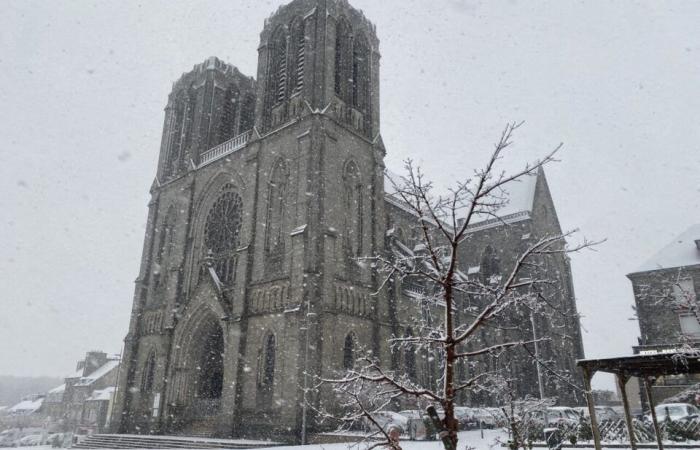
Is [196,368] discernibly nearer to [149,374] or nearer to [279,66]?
[149,374]

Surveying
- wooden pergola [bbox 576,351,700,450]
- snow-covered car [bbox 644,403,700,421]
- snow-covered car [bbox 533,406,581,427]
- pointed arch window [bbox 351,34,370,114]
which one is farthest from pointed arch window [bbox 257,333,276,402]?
wooden pergola [bbox 576,351,700,450]

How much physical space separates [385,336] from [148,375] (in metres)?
14.2

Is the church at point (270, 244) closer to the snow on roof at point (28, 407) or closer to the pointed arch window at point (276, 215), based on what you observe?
the pointed arch window at point (276, 215)

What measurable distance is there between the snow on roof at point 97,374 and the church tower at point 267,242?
102 feet

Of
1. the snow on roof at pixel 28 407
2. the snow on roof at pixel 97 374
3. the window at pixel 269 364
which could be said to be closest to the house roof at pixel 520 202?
the window at pixel 269 364

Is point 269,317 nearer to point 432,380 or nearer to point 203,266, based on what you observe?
point 203,266

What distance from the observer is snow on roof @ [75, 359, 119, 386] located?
183 ft

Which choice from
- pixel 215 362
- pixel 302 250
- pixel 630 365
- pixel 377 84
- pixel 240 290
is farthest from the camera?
pixel 377 84

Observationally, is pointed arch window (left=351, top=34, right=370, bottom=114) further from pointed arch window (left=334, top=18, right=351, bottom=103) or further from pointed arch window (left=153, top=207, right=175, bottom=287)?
pointed arch window (left=153, top=207, right=175, bottom=287)

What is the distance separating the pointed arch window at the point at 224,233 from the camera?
89.9 ft

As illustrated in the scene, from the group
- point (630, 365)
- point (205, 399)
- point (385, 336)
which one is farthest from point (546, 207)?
point (630, 365)

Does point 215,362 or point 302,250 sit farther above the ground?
point 302,250

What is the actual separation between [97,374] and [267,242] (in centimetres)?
4382

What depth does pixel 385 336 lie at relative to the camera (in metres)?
24.6
